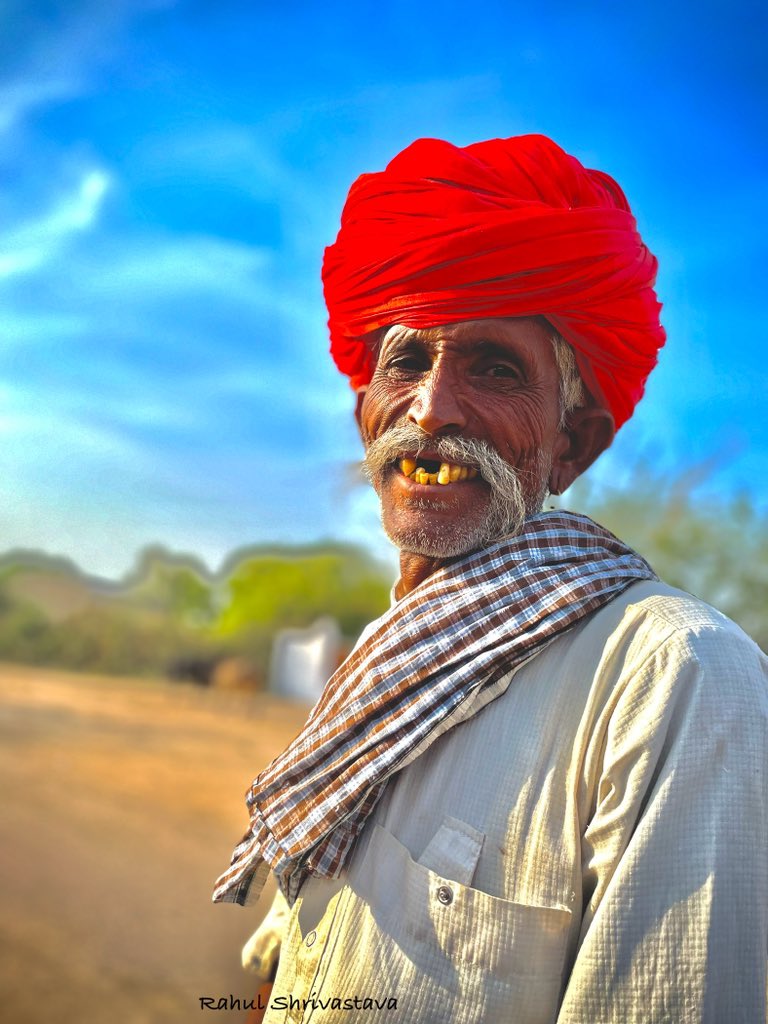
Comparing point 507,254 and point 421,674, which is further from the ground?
point 507,254

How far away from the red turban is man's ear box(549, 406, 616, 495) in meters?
0.04

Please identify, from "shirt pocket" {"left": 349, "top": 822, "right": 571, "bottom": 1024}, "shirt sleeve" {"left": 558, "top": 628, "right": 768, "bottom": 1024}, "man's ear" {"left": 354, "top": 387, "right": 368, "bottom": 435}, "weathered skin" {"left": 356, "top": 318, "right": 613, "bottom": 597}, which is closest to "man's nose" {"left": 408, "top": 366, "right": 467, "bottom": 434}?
"weathered skin" {"left": 356, "top": 318, "right": 613, "bottom": 597}

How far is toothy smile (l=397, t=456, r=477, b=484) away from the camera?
175cm

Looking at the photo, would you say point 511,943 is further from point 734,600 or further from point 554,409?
point 734,600

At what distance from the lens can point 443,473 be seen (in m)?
1.75

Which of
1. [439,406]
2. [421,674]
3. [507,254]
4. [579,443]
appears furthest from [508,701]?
[507,254]

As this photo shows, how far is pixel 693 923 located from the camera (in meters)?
1.22

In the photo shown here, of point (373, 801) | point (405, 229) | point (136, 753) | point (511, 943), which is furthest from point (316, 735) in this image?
point (136, 753)

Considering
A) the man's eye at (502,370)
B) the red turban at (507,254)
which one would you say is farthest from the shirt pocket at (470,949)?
the red turban at (507,254)

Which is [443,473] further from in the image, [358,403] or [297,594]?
[297,594]

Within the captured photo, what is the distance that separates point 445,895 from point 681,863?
1.24 feet

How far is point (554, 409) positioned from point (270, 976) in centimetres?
144

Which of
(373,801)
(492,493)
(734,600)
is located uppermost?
(734,600)

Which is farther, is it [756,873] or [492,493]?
[492,493]
